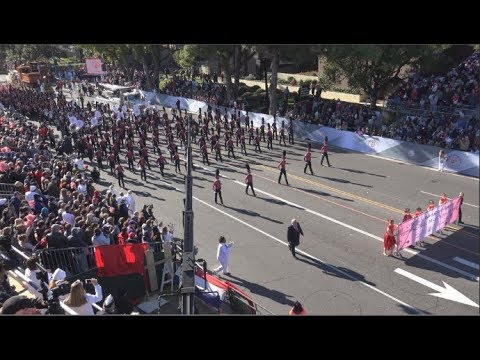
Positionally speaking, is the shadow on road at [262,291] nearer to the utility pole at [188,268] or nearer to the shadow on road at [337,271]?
the shadow on road at [337,271]

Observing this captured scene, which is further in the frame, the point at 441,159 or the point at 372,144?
the point at 372,144

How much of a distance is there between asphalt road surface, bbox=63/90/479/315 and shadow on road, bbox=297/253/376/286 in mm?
27

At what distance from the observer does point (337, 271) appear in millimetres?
11711

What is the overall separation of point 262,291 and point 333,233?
3.77m

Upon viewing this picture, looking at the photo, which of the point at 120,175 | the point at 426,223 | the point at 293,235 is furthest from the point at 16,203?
the point at 426,223

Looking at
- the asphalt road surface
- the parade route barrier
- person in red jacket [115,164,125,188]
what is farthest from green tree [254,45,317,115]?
person in red jacket [115,164,125,188]

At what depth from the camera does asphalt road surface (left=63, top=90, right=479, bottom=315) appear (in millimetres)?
10539

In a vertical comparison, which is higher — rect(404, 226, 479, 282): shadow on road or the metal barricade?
the metal barricade

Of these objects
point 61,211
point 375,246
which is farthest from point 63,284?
point 375,246

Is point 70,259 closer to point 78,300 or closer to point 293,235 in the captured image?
point 78,300

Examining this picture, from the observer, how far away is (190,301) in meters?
7.00

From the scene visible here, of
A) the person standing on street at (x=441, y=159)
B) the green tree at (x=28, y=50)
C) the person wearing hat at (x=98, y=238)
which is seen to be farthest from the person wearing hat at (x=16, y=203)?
the person standing on street at (x=441, y=159)

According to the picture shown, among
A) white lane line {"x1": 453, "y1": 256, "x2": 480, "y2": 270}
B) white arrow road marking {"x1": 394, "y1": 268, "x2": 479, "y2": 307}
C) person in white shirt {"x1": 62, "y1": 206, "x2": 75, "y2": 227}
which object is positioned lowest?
white arrow road marking {"x1": 394, "y1": 268, "x2": 479, "y2": 307}

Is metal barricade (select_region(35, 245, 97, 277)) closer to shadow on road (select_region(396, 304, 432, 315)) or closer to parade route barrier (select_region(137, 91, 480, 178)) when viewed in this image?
shadow on road (select_region(396, 304, 432, 315))
